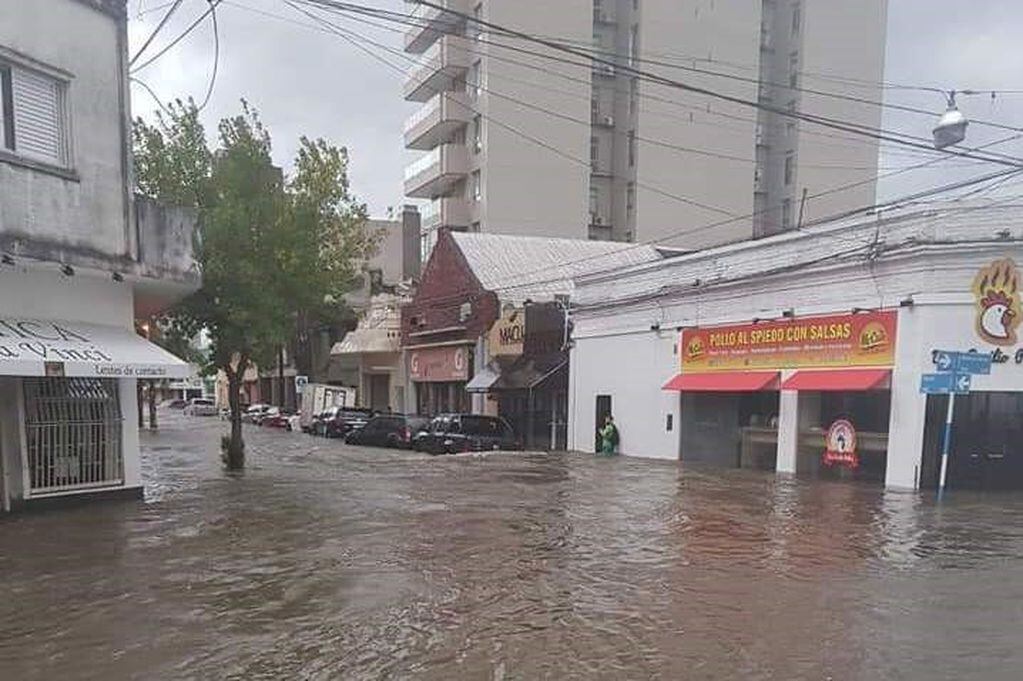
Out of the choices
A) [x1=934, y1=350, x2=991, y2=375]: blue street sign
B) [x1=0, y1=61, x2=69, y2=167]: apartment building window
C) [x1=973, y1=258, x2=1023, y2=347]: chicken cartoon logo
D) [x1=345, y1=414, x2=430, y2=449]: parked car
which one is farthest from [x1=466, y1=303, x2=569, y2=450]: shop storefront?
[x1=0, y1=61, x2=69, y2=167]: apartment building window

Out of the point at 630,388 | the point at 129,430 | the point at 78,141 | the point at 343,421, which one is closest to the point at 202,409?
the point at 343,421

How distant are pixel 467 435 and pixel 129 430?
14.5m

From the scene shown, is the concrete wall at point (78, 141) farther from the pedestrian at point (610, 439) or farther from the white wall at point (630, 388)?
the pedestrian at point (610, 439)

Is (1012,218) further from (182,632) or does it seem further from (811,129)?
(811,129)

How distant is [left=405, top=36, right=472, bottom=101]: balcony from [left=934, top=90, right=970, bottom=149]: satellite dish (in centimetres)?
3595

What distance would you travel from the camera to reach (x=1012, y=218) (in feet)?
53.7

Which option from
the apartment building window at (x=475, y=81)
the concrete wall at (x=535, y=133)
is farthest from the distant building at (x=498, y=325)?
the apartment building window at (x=475, y=81)

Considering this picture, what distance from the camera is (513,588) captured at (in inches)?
326

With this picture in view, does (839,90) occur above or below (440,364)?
above

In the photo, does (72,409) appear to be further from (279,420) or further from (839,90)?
(839,90)

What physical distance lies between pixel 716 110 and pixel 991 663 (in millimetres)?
50612

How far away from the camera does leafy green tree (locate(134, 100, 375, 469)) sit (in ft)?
59.0

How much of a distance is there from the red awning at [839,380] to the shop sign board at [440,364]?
59.3 ft

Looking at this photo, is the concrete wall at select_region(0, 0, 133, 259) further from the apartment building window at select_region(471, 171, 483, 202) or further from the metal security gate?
the apartment building window at select_region(471, 171, 483, 202)
